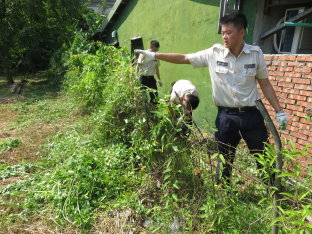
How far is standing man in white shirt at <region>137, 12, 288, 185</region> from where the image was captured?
7.31 feet

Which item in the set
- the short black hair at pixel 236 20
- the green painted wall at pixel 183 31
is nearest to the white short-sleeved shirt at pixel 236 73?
the short black hair at pixel 236 20

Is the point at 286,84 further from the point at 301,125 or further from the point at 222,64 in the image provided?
the point at 222,64

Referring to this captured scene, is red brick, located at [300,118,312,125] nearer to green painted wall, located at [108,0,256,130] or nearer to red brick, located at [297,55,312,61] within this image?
red brick, located at [297,55,312,61]

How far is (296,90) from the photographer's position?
9.75 ft

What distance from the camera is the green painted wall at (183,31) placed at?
455cm

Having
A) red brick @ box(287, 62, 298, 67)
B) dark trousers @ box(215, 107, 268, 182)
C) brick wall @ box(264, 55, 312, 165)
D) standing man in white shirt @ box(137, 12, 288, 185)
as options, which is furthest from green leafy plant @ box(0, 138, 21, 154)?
red brick @ box(287, 62, 298, 67)

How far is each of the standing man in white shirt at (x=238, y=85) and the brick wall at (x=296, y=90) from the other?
2.51ft

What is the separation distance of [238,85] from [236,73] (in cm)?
12

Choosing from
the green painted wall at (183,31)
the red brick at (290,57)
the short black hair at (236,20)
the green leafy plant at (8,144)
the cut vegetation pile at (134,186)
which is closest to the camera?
the cut vegetation pile at (134,186)

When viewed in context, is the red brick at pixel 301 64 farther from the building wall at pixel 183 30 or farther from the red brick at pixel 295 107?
the building wall at pixel 183 30

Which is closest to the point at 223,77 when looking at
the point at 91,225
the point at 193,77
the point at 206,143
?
the point at 206,143

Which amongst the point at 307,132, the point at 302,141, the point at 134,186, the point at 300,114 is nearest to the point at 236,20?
the point at 300,114

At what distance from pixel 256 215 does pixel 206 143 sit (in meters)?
0.83

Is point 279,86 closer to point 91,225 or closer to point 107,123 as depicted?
point 107,123
